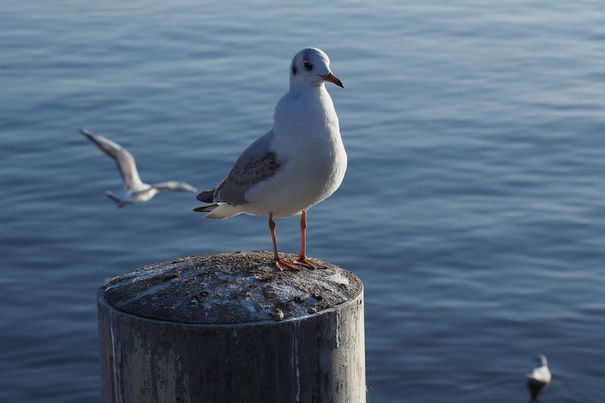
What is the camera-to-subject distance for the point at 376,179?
17.3m

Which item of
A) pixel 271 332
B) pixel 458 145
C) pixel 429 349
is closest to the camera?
pixel 271 332

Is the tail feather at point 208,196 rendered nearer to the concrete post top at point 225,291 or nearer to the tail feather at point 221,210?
the tail feather at point 221,210

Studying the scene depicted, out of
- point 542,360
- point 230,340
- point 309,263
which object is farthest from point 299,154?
point 542,360

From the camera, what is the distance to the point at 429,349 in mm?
13977

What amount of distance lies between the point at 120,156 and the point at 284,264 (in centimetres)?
707

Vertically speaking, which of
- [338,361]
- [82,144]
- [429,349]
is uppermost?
[338,361]

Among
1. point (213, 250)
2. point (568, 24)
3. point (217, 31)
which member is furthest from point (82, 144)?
point (568, 24)

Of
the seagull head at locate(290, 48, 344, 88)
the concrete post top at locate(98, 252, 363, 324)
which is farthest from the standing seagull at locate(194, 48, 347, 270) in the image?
the concrete post top at locate(98, 252, 363, 324)

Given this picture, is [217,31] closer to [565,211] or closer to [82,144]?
[82,144]

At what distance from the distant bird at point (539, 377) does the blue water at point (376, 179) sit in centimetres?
21

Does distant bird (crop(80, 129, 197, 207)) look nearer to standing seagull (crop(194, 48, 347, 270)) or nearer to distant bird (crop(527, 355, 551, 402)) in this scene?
distant bird (crop(527, 355, 551, 402))

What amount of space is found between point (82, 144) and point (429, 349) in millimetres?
7168

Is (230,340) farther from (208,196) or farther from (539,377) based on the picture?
(539,377)

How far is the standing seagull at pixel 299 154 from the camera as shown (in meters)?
6.88
